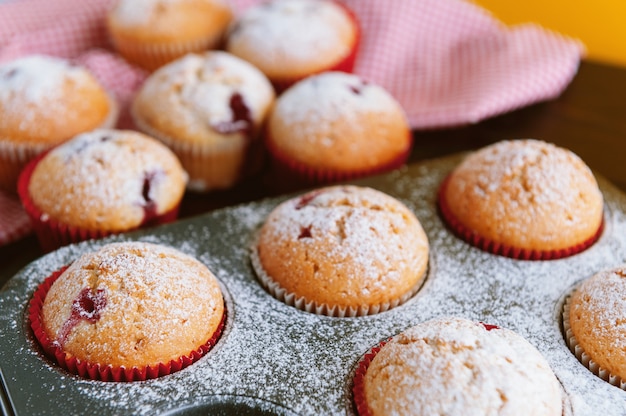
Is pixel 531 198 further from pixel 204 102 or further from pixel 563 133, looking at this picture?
pixel 204 102

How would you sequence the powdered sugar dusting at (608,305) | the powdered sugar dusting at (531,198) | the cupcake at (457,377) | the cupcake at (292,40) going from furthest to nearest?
the cupcake at (292,40)
the powdered sugar dusting at (531,198)
the powdered sugar dusting at (608,305)
the cupcake at (457,377)

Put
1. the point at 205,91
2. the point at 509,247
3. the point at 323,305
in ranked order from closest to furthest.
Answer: the point at 323,305
the point at 509,247
the point at 205,91

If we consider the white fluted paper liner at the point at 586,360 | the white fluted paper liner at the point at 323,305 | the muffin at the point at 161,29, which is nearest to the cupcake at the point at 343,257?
the white fluted paper liner at the point at 323,305

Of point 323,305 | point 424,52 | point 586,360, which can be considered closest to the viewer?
point 586,360

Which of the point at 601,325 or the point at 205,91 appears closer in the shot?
the point at 601,325

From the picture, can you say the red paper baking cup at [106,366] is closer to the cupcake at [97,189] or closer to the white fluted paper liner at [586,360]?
the cupcake at [97,189]

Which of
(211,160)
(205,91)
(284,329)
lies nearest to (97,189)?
(211,160)

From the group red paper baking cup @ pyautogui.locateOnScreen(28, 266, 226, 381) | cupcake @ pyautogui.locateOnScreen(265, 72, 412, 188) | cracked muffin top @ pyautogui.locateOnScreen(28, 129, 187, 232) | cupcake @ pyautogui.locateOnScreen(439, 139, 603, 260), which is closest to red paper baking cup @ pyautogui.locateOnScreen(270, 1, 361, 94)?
cupcake @ pyautogui.locateOnScreen(265, 72, 412, 188)
